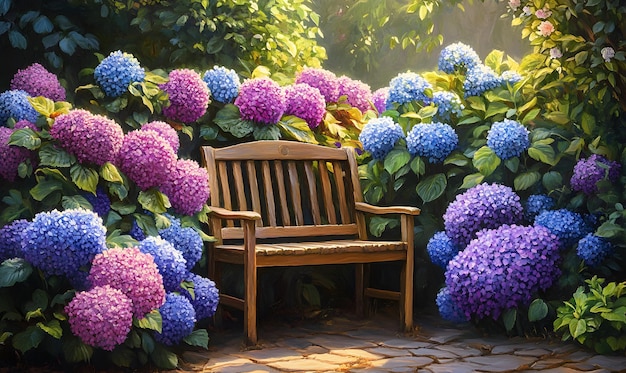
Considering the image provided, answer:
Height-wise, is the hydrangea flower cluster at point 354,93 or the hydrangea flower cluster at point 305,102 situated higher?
the hydrangea flower cluster at point 354,93

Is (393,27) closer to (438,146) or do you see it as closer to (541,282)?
(438,146)

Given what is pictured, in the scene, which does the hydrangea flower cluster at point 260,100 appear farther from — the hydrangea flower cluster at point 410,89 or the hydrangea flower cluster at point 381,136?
the hydrangea flower cluster at point 410,89

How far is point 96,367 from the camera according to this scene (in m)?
4.14

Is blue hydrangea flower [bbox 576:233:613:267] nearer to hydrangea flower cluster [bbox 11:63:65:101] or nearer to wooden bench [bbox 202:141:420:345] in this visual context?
wooden bench [bbox 202:141:420:345]

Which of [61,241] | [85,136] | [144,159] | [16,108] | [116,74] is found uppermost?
[116,74]

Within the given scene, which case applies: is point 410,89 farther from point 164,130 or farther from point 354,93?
point 164,130

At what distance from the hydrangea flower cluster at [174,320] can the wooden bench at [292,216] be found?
53 cm

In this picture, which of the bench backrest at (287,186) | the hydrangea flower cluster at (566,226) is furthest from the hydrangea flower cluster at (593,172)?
the bench backrest at (287,186)

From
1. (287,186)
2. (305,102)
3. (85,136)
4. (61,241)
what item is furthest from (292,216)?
(61,241)

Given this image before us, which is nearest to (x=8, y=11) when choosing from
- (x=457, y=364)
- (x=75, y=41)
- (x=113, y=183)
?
(x=75, y=41)

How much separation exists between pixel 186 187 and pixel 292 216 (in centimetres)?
127

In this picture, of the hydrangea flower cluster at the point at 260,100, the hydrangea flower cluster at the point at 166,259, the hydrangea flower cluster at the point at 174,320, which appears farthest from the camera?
the hydrangea flower cluster at the point at 260,100

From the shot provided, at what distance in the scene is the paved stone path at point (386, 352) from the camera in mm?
4305

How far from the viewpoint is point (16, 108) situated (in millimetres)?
4645
